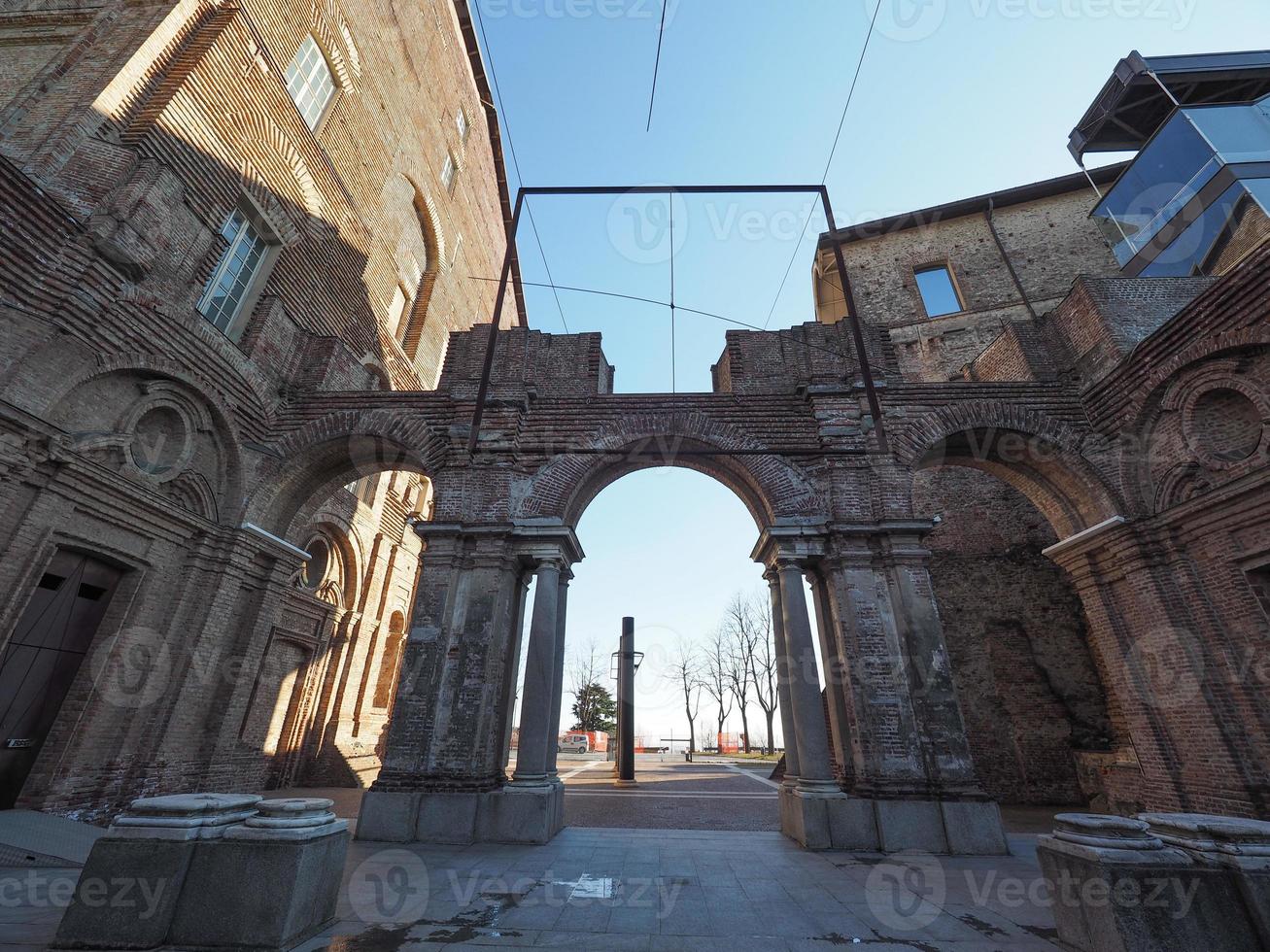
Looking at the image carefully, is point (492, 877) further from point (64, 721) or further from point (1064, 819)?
point (64, 721)

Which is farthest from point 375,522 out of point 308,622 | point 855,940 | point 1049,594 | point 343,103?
point 1049,594

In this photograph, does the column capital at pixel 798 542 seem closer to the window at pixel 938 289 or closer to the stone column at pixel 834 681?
the stone column at pixel 834 681

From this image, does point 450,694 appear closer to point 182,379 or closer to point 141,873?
point 141,873

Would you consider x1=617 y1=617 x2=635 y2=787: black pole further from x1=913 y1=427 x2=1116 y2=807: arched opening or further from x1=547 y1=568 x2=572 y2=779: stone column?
x1=913 y1=427 x2=1116 y2=807: arched opening

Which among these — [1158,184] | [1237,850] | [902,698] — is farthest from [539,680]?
[1158,184]

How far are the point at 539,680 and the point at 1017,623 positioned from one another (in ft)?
37.4

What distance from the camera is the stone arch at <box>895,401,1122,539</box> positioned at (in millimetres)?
9711

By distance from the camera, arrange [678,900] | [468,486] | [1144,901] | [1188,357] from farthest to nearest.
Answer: [468,486] < [1188,357] < [678,900] < [1144,901]

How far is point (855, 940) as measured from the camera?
421 centimetres

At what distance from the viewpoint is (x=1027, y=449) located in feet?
33.2

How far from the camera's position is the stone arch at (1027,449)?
9.71 metres

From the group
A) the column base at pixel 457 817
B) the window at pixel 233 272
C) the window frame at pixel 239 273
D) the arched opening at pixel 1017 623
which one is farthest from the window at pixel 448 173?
the column base at pixel 457 817

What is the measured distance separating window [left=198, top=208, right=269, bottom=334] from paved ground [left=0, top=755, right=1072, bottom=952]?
837cm

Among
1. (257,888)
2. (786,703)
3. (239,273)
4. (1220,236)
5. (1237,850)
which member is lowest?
(257,888)
